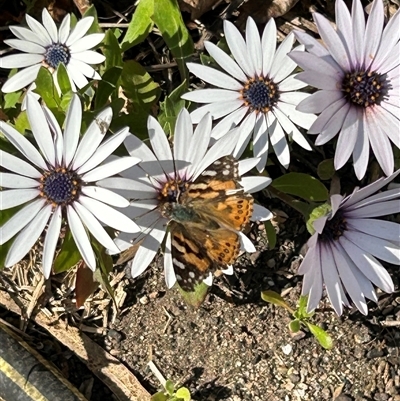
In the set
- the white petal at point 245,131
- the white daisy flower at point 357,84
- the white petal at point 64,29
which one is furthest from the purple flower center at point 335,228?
the white petal at point 64,29

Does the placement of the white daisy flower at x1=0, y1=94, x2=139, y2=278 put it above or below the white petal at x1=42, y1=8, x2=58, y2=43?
below

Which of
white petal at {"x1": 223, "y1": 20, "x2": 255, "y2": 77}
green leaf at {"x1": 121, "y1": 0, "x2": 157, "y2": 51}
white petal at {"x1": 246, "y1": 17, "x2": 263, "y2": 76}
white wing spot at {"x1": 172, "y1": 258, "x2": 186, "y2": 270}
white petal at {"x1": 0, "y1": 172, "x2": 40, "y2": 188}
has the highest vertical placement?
green leaf at {"x1": 121, "y1": 0, "x2": 157, "y2": 51}

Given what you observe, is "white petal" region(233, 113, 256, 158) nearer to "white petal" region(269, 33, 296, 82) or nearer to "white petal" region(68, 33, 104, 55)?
"white petal" region(269, 33, 296, 82)

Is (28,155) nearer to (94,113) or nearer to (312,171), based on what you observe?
(94,113)

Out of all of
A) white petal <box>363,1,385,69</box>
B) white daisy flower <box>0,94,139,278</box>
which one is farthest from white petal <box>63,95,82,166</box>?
white petal <box>363,1,385,69</box>

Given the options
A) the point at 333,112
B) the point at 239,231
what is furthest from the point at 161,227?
the point at 333,112

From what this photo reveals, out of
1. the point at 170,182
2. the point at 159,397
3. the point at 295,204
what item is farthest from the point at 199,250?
the point at 159,397

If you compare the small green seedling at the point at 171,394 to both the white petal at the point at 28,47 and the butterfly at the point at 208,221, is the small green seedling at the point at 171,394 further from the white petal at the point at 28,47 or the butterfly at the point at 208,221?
the white petal at the point at 28,47

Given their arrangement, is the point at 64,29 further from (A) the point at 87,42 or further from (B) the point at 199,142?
(B) the point at 199,142

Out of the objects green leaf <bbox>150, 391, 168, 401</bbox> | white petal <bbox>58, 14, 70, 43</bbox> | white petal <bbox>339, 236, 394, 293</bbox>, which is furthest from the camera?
green leaf <bbox>150, 391, 168, 401</bbox>
